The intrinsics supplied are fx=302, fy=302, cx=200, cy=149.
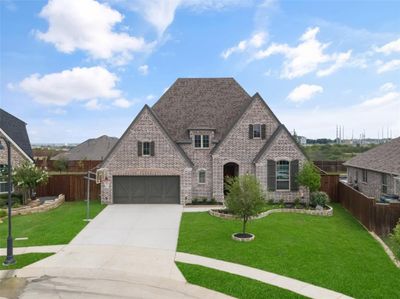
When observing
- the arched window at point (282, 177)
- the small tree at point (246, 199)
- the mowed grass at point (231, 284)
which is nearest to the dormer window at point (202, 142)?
the arched window at point (282, 177)

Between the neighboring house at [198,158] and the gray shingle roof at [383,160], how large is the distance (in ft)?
16.9

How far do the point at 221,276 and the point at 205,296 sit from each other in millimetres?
1442

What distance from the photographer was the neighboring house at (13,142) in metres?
23.9

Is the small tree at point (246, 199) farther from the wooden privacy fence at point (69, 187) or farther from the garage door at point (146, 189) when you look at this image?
the wooden privacy fence at point (69, 187)

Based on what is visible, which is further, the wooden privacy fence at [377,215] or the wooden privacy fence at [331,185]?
the wooden privacy fence at [331,185]

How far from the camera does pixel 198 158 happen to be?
81.3 ft

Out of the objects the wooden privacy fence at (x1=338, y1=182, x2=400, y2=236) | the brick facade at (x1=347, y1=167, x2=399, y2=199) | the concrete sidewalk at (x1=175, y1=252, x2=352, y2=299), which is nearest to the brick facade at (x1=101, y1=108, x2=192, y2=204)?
the concrete sidewalk at (x1=175, y1=252, x2=352, y2=299)

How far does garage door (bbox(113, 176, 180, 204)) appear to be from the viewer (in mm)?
23797

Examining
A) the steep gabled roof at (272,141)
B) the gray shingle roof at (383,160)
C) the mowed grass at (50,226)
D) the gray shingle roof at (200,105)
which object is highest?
the gray shingle roof at (200,105)

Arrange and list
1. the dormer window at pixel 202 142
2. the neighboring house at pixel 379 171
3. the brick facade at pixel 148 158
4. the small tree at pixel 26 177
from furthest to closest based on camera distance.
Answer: the dormer window at pixel 202 142
the brick facade at pixel 148 158
the small tree at pixel 26 177
the neighboring house at pixel 379 171

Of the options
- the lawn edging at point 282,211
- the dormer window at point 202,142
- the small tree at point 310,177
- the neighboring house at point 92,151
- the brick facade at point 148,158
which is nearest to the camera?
the lawn edging at point 282,211

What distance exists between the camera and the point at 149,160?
23812mm

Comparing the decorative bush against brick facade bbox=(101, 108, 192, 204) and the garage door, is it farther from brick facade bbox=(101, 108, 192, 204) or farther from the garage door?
the garage door

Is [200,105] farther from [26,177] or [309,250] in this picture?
[309,250]
